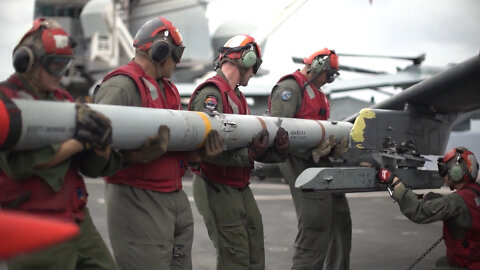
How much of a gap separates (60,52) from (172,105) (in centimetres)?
99

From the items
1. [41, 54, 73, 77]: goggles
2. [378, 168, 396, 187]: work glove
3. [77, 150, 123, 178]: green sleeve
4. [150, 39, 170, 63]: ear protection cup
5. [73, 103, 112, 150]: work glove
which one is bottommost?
[378, 168, 396, 187]: work glove

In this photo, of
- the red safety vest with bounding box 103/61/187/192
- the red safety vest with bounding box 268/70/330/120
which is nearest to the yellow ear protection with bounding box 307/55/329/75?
the red safety vest with bounding box 268/70/330/120

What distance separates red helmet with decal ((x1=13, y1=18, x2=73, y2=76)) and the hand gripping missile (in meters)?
0.17

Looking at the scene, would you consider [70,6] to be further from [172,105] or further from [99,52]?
[172,105]

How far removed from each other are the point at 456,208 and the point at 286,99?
1.51 meters

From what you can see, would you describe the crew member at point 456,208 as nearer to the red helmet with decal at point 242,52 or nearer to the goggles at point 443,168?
the goggles at point 443,168

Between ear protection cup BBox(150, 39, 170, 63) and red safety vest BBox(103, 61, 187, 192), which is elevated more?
ear protection cup BBox(150, 39, 170, 63)

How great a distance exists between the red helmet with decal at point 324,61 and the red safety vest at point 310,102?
0.42 ft

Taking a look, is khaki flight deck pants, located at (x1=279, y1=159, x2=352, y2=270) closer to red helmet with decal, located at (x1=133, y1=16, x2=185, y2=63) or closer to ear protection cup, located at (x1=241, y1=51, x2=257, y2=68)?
ear protection cup, located at (x1=241, y1=51, x2=257, y2=68)

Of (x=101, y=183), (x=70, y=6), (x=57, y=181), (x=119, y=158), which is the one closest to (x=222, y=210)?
(x=119, y=158)

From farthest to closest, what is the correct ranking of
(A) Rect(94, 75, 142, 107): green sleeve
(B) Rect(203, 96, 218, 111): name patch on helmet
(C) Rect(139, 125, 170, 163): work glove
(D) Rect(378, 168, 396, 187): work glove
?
(D) Rect(378, 168, 396, 187): work glove
(B) Rect(203, 96, 218, 111): name patch on helmet
(A) Rect(94, 75, 142, 107): green sleeve
(C) Rect(139, 125, 170, 163): work glove

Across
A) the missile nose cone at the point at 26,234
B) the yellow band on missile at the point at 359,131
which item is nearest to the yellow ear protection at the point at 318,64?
the yellow band on missile at the point at 359,131

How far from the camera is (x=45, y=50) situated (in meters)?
2.58

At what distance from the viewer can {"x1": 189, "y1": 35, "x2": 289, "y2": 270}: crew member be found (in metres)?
3.94
